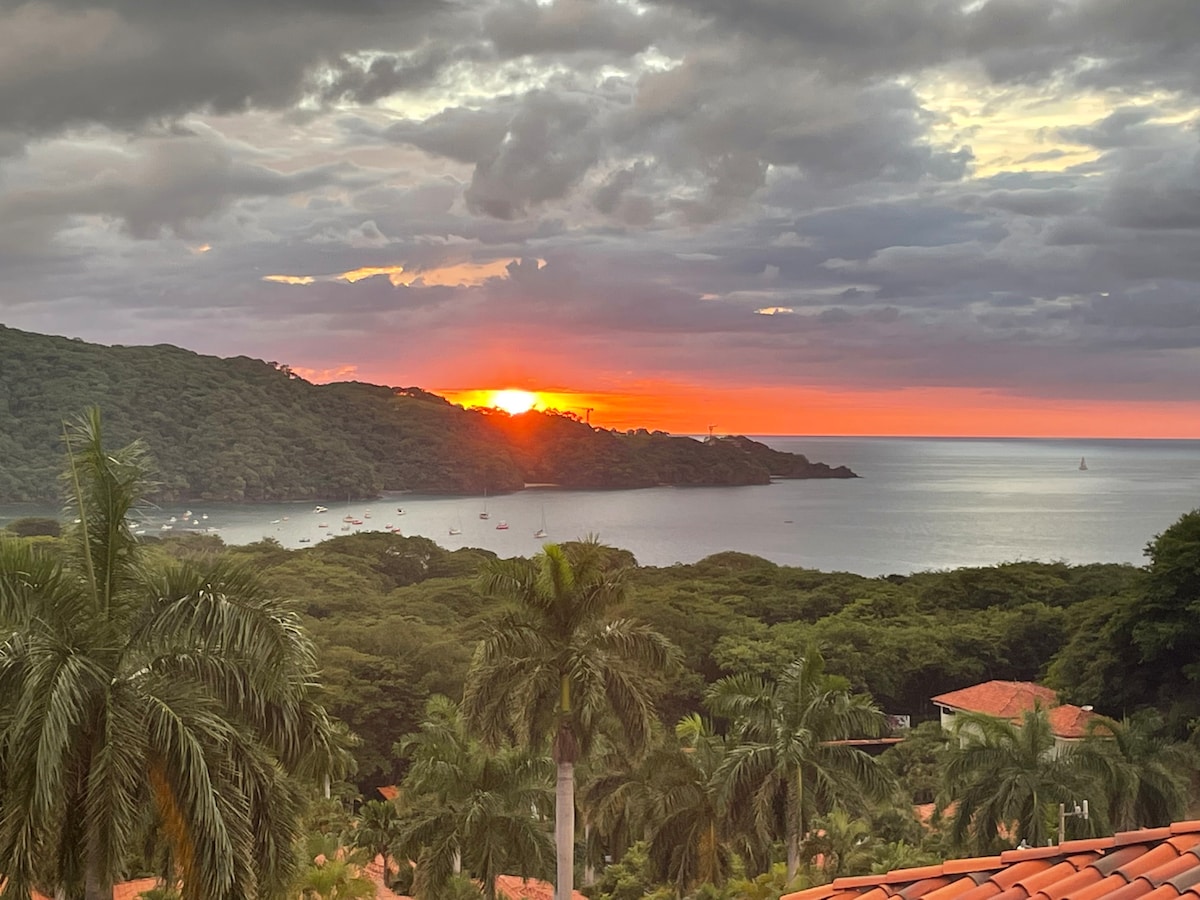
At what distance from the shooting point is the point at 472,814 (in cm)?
1574

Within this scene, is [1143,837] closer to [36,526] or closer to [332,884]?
[332,884]

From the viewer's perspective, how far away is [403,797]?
18.0 meters

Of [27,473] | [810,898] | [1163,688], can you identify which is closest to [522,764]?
[810,898]

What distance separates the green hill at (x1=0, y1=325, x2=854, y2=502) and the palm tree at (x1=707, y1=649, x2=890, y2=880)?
2713 inches

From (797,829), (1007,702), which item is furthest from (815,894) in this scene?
(1007,702)

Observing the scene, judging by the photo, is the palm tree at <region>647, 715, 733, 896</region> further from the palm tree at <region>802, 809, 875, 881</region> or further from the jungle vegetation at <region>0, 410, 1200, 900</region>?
the palm tree at <region>802, 809, 875, 881</region>

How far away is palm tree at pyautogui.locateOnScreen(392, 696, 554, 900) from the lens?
1585 centimetres

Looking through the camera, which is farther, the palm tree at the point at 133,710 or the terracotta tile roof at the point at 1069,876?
the palm tree at the point at 133,710

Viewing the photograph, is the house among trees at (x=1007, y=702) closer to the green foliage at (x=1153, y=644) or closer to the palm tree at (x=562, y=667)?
the green foliage at (x=1153, y=644)

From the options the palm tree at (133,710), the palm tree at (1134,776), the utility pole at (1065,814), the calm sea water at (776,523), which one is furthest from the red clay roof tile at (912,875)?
the calm sea water at (776,523)

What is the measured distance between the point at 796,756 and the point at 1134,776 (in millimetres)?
6241

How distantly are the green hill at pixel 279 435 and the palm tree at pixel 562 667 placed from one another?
6876 cm

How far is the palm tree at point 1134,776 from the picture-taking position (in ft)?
57.7

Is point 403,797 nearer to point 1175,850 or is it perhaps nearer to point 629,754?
point 629,754
